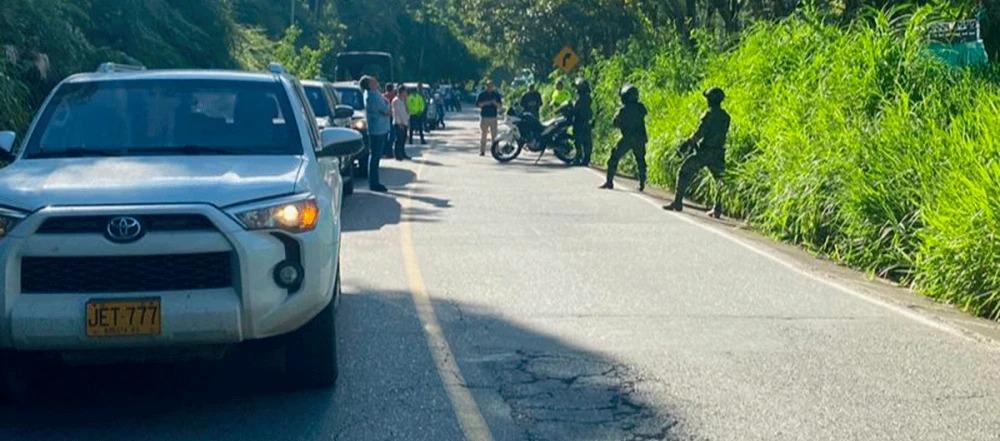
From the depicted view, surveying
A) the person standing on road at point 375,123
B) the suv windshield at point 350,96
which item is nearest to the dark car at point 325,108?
the person standing on road at point 375,123

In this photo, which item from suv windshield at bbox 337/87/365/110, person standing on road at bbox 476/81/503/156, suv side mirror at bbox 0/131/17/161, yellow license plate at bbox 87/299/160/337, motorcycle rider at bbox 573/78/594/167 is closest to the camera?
yellow license plate at bbox 87/299/160/337

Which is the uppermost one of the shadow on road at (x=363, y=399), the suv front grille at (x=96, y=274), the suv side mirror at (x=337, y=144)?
the suv side mirror at (x=337, y=144)

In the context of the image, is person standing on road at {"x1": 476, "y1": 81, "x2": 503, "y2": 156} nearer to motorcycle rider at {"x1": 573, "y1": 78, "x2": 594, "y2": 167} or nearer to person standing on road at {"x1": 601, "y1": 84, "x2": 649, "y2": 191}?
motorcycle rider at {"x1": 573, "y1": 78, "x2": 594, "y2": 167}

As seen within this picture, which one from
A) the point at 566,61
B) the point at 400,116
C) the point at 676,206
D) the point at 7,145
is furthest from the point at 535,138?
the point at 7,145

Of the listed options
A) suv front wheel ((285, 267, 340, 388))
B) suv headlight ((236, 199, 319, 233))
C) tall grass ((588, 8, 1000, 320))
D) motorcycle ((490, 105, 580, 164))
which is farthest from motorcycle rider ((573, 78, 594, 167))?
suv headlight ((236, 199, 319, 233))

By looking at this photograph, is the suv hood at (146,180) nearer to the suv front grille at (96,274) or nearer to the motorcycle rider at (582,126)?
the suv front grille at (96,274)

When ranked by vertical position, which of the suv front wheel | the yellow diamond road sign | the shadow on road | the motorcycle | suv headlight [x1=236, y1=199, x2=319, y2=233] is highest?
suv headlight [x1=236, y1=199, x2=319, y2=233]

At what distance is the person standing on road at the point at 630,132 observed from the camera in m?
21.1

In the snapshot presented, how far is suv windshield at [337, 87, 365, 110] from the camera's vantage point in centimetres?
2614

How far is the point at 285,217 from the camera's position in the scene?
662 cm

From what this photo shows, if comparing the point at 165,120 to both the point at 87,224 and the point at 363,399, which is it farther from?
the point at 363,399

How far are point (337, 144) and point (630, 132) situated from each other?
44.3 ft

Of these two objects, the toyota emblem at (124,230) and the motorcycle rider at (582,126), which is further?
the motorcycle rider at (582,126)

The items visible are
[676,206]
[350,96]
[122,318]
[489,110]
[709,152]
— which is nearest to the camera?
[122,318]
